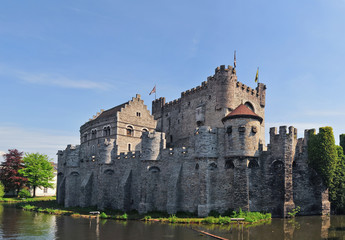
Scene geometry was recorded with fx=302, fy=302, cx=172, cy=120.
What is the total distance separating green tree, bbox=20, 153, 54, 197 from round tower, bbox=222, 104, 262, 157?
44.1m

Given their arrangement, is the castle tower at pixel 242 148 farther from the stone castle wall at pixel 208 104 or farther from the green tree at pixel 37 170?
the green tree at pixel 37 170

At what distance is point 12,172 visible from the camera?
2375 inches

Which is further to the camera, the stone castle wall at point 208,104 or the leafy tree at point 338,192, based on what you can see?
the stone castle wall at point 208,104

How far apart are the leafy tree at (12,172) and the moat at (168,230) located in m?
32.0

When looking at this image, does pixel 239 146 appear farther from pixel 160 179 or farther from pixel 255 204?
pixel 160 179

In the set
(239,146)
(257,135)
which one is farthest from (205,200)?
(257,135)

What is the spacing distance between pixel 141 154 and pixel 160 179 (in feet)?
12.2

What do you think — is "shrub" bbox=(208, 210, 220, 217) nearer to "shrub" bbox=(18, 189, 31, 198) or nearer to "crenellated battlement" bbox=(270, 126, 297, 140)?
"crenellated battlement" bbox=(270, 126, 297, 140)

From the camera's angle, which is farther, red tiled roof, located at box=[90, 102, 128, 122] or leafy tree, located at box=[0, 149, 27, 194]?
leafy tree, located at box=[0, 149, 27, 194]

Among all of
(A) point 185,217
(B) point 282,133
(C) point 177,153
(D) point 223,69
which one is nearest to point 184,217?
(A) point 185,217

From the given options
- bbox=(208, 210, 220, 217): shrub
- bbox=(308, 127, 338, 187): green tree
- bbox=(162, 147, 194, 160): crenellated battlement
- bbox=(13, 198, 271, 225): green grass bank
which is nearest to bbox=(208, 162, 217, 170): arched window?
bbox=(162, 147, 194, 160): crenellated battlement

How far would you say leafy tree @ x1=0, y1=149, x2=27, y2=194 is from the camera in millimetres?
59781

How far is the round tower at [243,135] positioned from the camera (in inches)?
1193

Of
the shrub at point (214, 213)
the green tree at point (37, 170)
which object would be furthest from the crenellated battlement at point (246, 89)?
the green tree at point (37, 170)
